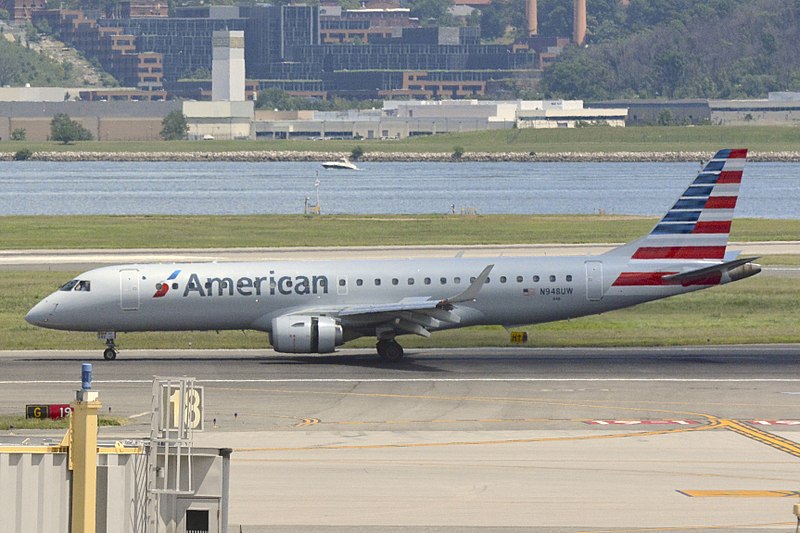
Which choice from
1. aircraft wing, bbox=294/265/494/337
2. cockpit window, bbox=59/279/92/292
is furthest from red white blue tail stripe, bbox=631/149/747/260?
cockpit window, bbox=59/279/92/292

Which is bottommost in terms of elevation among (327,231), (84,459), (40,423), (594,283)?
(327,231)

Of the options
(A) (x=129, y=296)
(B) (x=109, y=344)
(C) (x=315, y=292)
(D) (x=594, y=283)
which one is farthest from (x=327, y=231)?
(D) (x=594, y=283)

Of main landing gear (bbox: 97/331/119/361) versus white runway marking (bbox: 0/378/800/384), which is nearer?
white runway marking (bbox: 0/378/800/384)

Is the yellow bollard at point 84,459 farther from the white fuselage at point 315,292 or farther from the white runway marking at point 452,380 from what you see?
the white fuselage at point 315,292

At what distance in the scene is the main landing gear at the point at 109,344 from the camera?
48969mm

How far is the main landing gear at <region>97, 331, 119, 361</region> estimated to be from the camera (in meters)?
49.0

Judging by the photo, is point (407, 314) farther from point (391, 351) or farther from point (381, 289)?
point (381, 289)

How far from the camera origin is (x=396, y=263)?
4919cm

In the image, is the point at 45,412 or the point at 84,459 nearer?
the point at 84,459

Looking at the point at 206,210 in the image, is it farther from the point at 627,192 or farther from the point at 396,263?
the point at 396,263

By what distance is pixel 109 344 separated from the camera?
49.2m

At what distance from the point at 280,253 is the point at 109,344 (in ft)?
100

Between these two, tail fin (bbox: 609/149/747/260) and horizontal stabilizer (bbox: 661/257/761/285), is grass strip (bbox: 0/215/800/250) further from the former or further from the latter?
horizontal stabilizer (bbox: 661/257/761/285)

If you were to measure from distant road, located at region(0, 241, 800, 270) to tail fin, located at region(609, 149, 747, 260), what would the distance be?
2513cm
